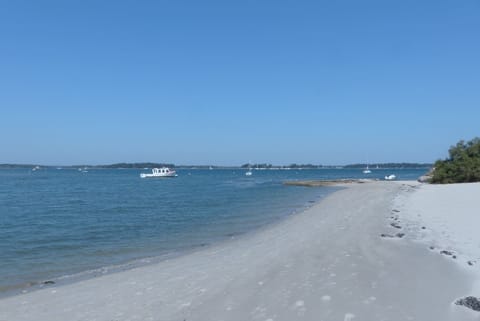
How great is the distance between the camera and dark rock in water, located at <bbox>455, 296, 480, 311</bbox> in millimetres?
6080

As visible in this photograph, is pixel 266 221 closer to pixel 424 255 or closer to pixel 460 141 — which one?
pixel 424 255

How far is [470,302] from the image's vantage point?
624cm

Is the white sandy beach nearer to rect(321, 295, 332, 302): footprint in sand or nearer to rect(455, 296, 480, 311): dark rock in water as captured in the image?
rect(321, 295, 332, 302): footprint in sand

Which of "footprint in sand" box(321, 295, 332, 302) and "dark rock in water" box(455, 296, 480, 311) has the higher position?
"dark rock in water" box(455, 296, 480, 311)

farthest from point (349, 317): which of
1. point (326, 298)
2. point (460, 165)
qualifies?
point (460, 165)

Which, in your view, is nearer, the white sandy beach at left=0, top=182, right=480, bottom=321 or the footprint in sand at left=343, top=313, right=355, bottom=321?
the footprint in sand at left=343, top=313, right=355, bottom=321

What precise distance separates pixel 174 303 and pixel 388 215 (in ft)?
49.6

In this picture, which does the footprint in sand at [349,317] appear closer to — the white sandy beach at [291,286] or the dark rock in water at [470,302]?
the white sandy beach at [291,286]

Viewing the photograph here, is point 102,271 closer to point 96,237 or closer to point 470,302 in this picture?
point 96,237

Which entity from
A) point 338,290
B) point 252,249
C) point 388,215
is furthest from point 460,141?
point 338,290

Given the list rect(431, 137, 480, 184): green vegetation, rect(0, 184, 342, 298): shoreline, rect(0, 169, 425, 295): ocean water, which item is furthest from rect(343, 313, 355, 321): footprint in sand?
rect(431, 137, 480, 184): green vegetation

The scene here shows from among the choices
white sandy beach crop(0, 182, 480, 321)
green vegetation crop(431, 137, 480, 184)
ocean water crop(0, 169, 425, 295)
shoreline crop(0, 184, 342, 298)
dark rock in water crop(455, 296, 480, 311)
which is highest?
green vegetation crop(431, 137, 480, 184)

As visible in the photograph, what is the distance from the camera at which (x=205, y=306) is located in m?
7.16

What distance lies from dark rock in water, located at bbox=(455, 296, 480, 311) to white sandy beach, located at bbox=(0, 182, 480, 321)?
0.11m
